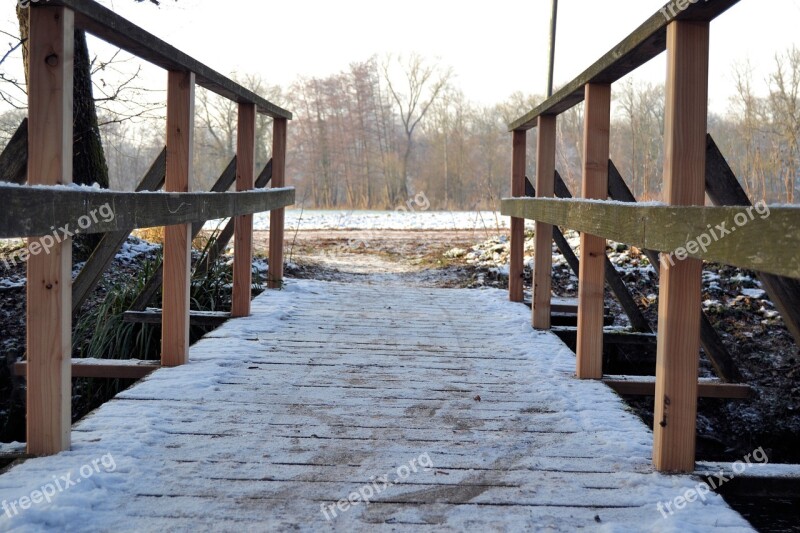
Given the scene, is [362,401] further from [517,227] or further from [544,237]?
[517,227]

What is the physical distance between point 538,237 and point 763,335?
2527 millimetres

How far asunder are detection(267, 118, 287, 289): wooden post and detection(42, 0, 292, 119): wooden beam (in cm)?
235

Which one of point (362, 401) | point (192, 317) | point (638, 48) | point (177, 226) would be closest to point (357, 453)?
point (362, 401)

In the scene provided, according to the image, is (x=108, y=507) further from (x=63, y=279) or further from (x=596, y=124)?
(x=596, y=124)

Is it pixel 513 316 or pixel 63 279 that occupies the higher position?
pixel 63 279

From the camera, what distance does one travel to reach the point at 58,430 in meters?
2.91

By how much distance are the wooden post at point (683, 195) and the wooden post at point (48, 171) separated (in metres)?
2.16

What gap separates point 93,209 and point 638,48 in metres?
2.34

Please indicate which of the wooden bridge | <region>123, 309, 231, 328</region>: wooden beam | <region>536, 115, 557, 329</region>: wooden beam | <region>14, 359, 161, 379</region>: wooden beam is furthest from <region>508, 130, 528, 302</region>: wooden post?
<region>14, 359, 161, 379</region>: wooden beam

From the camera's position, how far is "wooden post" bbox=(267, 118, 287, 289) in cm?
778

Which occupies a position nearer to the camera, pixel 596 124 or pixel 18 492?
pixel 18 492

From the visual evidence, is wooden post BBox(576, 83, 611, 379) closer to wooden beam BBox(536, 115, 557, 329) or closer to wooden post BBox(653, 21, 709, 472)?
wooden post BBox(653, 21, 709, 472)

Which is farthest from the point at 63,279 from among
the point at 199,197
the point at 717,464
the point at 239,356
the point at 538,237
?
the point at 538,237

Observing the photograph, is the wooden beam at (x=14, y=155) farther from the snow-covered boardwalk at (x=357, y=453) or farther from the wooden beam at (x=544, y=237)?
the wooden beam at (x=544, y=237)
